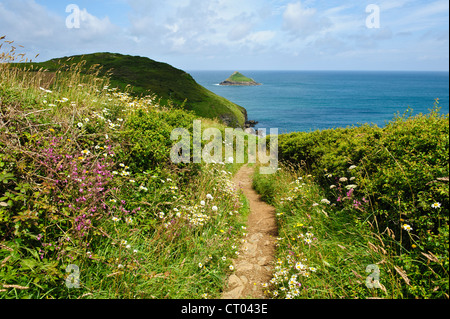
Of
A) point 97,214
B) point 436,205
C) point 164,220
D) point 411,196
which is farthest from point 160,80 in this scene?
point 436,205

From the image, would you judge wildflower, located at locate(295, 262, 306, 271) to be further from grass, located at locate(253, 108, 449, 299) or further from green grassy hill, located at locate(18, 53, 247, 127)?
green grassy hill, located at locate(18, 53, 247, 127)

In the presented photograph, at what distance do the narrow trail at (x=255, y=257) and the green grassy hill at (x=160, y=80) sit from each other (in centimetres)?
2059

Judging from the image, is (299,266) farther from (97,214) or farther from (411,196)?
(97,214)

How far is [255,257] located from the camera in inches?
193

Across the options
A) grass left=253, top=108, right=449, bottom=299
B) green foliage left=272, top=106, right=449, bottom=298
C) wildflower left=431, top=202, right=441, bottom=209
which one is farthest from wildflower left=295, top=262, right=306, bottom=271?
wildflower left=431, top=202, right=441, bottom=209

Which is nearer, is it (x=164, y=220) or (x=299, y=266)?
(x=299, y=266)

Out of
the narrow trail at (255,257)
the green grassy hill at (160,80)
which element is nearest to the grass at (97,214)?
the narrow trail at (255,257)

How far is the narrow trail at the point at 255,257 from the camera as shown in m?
3.99

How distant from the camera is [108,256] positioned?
3262 mm

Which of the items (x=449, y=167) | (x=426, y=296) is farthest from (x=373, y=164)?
Result: (x=426, y=296)

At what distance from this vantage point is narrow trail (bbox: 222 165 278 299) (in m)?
3.99

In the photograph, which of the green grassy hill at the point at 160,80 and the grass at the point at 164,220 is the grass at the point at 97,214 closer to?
the grass at the point at 164,220

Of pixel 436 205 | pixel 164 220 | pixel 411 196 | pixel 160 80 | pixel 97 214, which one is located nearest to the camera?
pixel 436 205

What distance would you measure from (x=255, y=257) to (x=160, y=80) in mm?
30146
